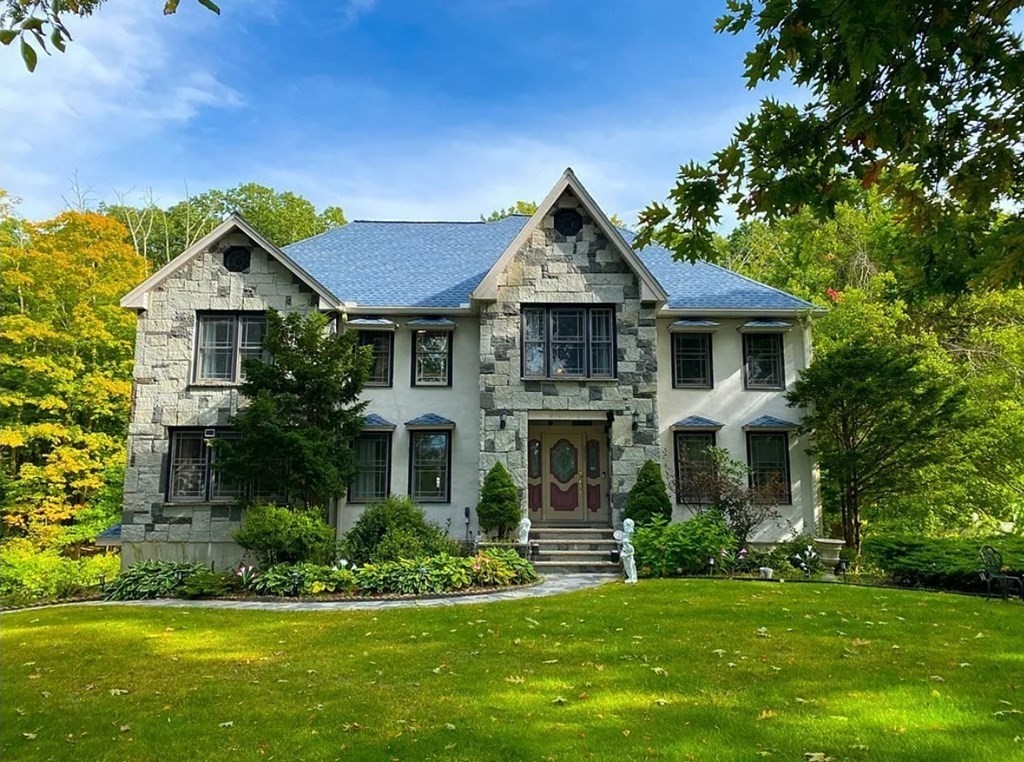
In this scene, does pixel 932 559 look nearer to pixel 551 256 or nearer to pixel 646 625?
pixel 646 625

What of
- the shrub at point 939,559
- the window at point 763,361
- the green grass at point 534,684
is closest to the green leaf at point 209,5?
the green grass at point 534,684

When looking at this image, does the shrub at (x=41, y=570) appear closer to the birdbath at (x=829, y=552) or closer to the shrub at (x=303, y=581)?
the shrub at (x=303, y=581)

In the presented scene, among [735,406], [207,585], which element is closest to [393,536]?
[207,585]

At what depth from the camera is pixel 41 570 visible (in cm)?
1945

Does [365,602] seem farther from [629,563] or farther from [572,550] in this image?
[572,550]

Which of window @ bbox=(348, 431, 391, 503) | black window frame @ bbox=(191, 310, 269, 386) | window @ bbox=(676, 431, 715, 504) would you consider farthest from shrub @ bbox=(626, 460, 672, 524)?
black window frame @ bbox=(191, 310, 269, 386)

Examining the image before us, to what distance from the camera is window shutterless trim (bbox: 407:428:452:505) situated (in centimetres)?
1623

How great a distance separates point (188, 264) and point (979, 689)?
16.5 metres

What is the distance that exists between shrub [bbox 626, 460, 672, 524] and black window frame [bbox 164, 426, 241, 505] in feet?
28.0

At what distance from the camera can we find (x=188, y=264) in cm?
1616

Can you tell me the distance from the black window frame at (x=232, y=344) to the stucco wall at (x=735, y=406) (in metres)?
9.67

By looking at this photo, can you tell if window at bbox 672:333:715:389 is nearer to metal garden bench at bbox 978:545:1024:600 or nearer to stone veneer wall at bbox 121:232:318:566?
metal garden bench at bbox 978:545:1024:600

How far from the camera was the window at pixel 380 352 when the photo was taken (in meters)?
16.8

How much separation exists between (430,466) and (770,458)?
8.29 m
